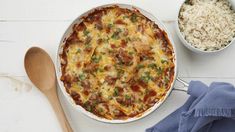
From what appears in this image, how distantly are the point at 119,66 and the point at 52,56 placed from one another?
0.39 m

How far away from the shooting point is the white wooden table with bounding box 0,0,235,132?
2.40 meters

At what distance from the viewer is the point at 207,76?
7.89ft

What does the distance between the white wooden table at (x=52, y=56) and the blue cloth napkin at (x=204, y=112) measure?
8 cm

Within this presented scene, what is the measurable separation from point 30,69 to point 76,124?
0.38 meters

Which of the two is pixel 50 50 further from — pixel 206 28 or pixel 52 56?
pixel 206 28

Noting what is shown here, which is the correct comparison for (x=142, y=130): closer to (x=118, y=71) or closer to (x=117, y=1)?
(x=118, y=71)

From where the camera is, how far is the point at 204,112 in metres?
2.14

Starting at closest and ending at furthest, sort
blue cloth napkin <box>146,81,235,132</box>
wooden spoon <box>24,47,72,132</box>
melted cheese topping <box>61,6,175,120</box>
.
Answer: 1. blue cloth napkin <box>146,81,235,132</box>
2. melted cheese topping <box>61,6,175,120</box>
3. wooden spoon <box>24,47,72,132</box>

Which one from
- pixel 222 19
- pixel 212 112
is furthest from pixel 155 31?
pixel 212 112

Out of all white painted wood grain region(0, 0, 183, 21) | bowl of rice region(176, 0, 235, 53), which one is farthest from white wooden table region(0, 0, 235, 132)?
bowl of rice region(176, 0, 235, 53)

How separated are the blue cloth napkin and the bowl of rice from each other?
0.20 m

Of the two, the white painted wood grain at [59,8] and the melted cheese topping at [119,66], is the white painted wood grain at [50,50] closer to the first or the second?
the white painted wood grain at [59,8]

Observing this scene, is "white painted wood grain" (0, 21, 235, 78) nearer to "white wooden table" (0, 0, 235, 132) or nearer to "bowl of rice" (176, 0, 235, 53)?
"white wooden table" (0, 0, 235, 132)

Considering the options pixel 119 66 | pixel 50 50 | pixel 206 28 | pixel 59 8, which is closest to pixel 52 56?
pixel 50 50
